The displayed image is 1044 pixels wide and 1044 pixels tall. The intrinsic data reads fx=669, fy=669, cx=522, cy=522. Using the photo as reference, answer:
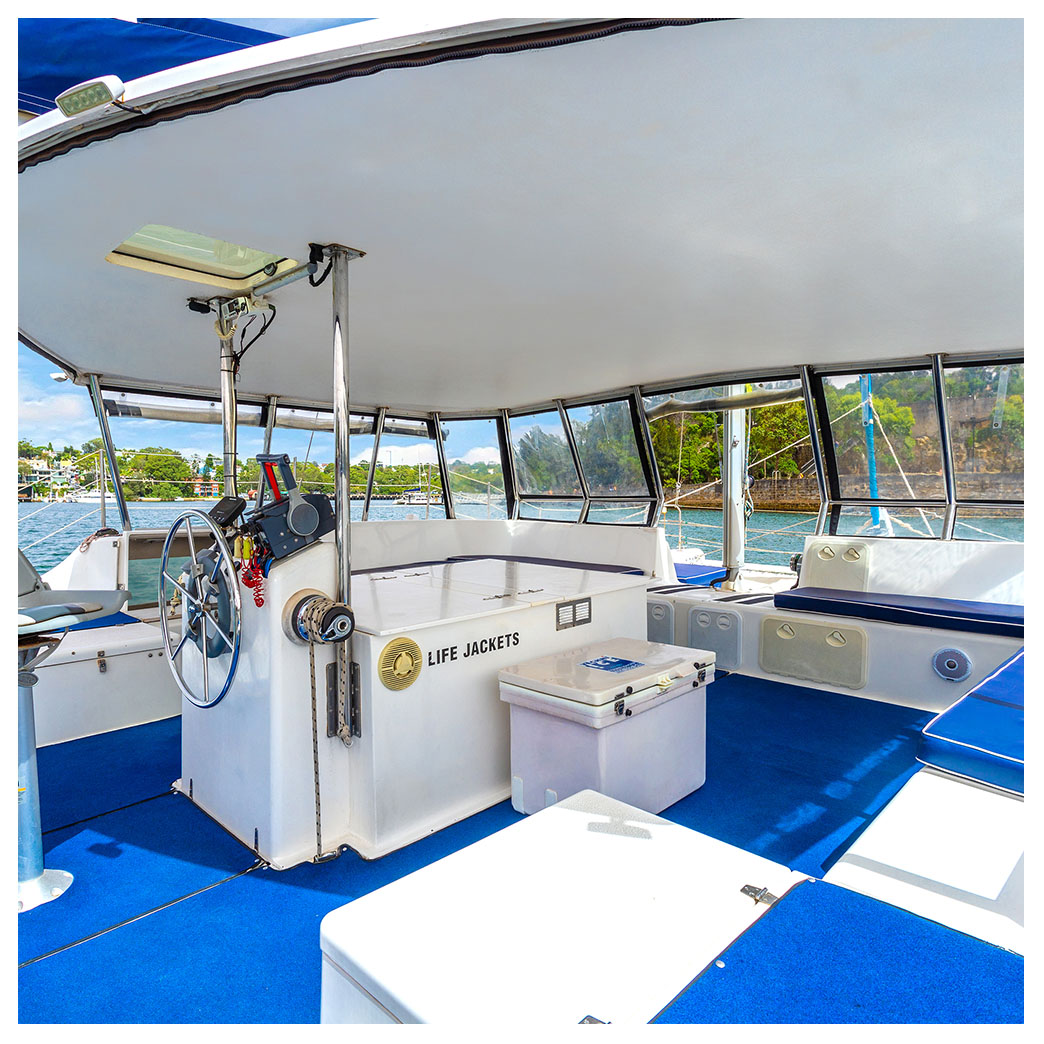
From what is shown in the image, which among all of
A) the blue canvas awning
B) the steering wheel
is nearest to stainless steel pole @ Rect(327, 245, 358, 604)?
the steering wheel

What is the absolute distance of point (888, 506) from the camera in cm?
488

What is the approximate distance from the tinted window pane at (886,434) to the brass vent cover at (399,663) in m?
3.97

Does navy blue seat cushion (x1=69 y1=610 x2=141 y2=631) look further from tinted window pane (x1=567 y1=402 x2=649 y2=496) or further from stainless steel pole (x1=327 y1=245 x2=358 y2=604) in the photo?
tinted window pane (x1=567 y1=402 x2=649 y2=496)

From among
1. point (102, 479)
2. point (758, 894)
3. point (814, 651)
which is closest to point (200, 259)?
point (758, 894)

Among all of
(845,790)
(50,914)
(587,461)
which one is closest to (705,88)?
(845,790)

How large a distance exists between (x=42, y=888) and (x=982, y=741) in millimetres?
2721

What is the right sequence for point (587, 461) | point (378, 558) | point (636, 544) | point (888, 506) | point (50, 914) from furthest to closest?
point (587, 461) < point (378, 558) < point (636, 544) < point (888, 506) < point (50, 914)

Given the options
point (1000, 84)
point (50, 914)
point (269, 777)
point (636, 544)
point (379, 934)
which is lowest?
point (50, 914)

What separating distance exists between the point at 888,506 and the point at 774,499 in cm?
180

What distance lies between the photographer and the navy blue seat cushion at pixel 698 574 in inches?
230

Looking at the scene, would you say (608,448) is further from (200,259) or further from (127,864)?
(127,864)

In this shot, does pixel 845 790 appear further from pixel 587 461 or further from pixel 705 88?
pixel 587 461

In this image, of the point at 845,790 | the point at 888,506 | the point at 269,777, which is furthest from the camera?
the point at 888,506

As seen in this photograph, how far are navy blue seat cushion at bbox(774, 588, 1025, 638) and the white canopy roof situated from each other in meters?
1.55
